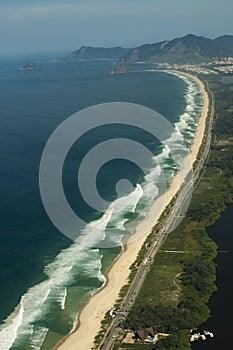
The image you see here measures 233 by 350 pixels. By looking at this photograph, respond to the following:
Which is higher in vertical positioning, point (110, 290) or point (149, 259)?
point (149, 259)

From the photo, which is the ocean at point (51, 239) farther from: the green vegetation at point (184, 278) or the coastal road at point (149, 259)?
the green vegetation at point (184, 278)

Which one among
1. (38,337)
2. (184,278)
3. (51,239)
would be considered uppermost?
(51,239)

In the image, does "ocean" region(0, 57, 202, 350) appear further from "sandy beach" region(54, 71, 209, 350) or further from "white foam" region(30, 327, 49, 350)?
"sandy beach" region(54, 71, 209, 350)

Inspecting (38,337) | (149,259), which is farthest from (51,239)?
(38,337)

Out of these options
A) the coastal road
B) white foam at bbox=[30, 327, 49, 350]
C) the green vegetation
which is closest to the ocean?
white foam at bbox=[30, 327, 49, 350]

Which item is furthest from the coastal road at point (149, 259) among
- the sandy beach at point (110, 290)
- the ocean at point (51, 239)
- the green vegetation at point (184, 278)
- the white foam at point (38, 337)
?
the white foam at point (38, 337)

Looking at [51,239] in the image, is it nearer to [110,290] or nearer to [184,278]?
[110,290]

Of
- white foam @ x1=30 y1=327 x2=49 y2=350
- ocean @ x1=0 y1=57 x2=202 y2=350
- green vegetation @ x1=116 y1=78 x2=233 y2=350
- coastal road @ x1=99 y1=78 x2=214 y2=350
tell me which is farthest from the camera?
ocean @ x1=0 y1=57 x2=202 y2=350
